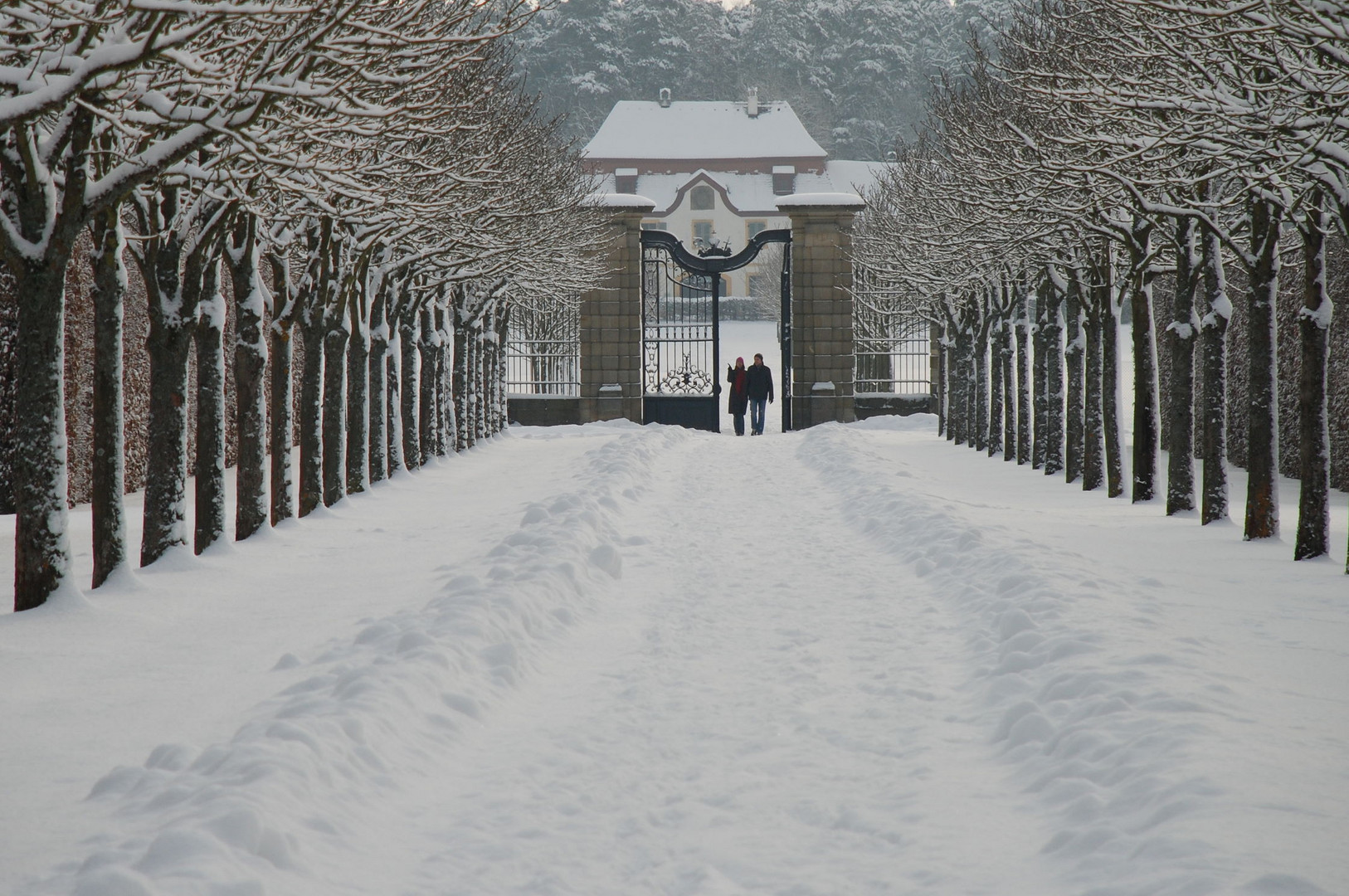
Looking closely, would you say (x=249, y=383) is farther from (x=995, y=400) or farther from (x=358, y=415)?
(x=995, y=400)

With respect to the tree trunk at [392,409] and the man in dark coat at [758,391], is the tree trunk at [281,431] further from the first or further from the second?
the man in dark coat at [758,391]

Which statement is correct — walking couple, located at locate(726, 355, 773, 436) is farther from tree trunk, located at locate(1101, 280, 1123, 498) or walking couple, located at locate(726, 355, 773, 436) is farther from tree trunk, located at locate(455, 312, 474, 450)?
tree trunk, located at locate(1101, 280, 1123, 498)

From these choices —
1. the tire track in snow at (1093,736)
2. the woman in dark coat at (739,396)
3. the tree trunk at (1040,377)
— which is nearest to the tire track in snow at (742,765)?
the tire track in snow at (1093,736)

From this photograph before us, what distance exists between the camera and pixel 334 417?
14.0 metres

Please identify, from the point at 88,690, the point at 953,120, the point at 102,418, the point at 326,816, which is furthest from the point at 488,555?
the point at 953,120

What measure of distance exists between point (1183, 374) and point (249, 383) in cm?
954

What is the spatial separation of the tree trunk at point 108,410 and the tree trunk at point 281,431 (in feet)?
11.4

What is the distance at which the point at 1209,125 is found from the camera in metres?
9.39

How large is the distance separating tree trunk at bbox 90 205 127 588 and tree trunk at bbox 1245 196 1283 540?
9.25 m

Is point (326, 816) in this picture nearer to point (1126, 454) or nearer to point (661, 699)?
point (661, 699)

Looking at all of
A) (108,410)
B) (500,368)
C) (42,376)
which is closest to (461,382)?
(500,368)

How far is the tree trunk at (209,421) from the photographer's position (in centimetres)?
1025

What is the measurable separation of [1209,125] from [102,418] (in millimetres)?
8584

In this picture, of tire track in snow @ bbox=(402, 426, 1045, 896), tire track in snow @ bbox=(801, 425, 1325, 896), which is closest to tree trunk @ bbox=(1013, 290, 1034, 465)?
tire track in snow @ bbox=(801, 425, 1325, 896)
